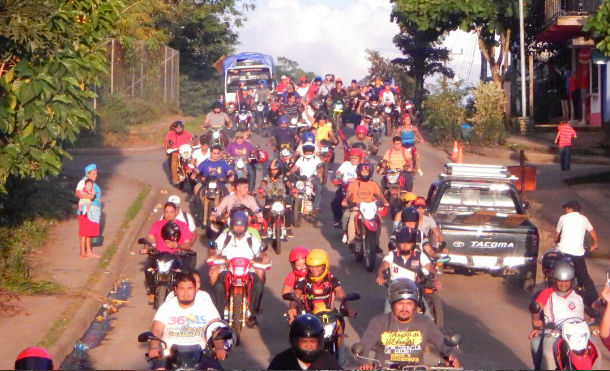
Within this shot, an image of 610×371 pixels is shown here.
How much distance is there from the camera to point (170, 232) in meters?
12.8

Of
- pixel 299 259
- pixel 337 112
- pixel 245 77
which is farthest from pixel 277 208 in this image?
pixel 245 77

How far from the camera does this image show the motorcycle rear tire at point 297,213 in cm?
1989

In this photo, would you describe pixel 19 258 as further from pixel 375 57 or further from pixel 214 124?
pixel 375 57

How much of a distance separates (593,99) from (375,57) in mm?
24544

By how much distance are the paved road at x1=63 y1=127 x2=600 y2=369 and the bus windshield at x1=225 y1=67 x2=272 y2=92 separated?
27.0m

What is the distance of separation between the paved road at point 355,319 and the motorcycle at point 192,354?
2.80 metres

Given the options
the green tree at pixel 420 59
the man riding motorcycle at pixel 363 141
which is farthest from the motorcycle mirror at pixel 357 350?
the green tree at pixel 420 59

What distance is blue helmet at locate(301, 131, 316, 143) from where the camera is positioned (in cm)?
2304

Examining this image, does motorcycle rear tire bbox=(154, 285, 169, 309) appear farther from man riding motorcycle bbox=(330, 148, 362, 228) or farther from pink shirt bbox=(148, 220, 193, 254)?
man riding motorcycle bbox=(330, 148, 362, 228)

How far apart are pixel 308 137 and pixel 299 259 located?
41.7 feet

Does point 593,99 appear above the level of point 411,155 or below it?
above

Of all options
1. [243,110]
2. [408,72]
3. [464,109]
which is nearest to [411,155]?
[464,109]

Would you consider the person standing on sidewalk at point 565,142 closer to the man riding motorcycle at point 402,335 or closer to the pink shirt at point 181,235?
the pink shirt at point 181,235

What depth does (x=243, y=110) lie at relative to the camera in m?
36.0
